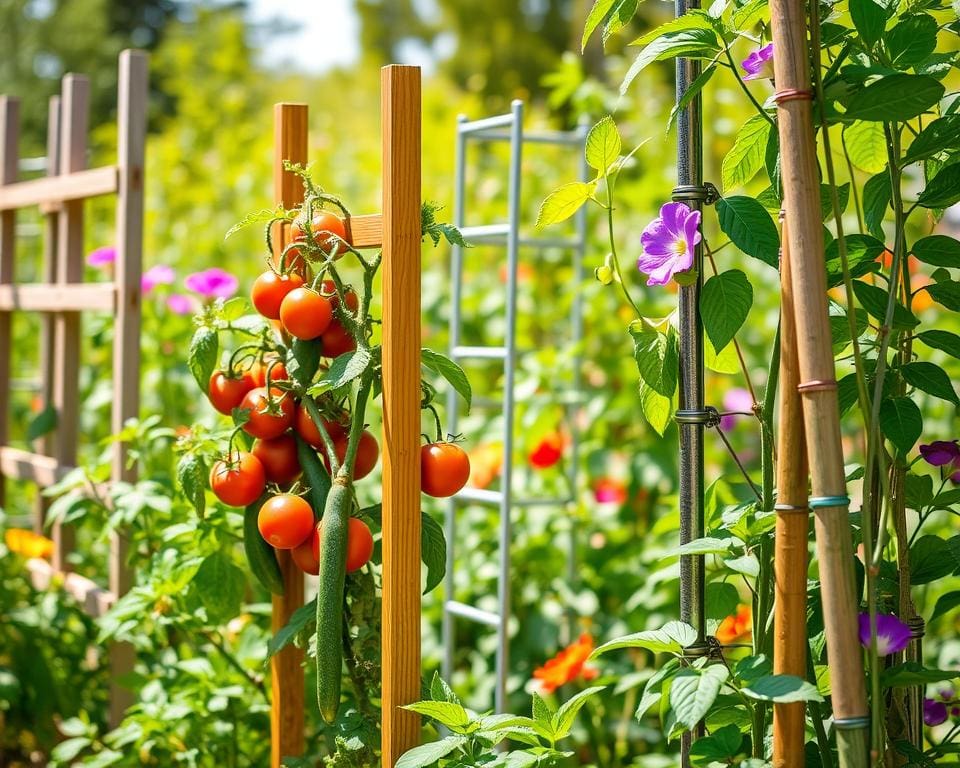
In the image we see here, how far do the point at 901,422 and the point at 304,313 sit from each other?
0.75 metres

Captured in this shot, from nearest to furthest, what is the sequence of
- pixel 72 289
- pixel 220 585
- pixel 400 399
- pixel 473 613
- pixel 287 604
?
pixel 400 399, pixel 287 604, pixel 220 585, pixel 473 613, pixel 72 289

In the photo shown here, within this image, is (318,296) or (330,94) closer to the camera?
(318,296)

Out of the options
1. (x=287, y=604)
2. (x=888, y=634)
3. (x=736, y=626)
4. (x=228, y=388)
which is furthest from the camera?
(x=736, y=626)

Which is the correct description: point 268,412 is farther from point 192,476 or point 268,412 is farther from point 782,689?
point 782,689

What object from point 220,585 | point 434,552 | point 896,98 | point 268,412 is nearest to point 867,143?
point 896,98

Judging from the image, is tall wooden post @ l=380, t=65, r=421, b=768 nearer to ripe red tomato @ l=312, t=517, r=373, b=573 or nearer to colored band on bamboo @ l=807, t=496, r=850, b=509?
ripe red tomato @ l=312, t=517, r=373, b=573

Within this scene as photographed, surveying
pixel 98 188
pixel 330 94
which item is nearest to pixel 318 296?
pixel 98 188

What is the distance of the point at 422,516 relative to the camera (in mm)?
1539

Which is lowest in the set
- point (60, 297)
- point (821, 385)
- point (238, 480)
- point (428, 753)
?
point (428, 753)

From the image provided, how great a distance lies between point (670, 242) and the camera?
1.32 metres

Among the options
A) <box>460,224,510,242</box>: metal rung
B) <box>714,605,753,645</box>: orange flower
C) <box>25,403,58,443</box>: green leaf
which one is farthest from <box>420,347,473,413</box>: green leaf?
<box>25,403,58,443</box>: green leaf

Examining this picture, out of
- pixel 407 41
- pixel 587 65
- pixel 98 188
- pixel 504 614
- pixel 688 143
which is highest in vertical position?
pixel 407 41

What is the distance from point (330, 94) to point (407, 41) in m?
4.35

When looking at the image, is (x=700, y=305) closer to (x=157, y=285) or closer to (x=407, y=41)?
(x=157, y=285)
